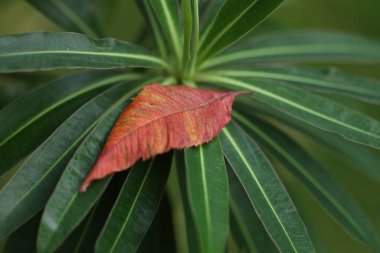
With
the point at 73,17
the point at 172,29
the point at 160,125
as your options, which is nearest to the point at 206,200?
the point at 160,125

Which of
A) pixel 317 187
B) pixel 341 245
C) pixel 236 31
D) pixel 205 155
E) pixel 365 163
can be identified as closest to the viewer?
pixel 205 155

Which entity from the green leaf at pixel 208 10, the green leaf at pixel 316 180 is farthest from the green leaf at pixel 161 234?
the green leaf at pixel 208 10

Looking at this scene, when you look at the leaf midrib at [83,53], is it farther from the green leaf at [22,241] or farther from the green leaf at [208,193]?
the green leaf at [22,241]

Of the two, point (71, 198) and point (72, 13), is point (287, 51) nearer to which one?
point (72, 13)

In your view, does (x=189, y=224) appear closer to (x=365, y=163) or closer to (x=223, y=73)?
(x=223, y=73)

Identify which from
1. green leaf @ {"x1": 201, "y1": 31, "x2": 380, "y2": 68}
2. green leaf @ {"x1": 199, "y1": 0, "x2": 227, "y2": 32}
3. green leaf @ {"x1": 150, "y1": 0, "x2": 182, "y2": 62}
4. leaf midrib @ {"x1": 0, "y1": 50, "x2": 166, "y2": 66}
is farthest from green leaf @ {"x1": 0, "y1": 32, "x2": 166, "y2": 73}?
green leaf @ {"x1": 201, "y1": 31, "x2": 380, "y2": 68}

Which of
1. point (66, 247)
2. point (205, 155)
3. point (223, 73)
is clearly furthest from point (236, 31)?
point (66, 247)

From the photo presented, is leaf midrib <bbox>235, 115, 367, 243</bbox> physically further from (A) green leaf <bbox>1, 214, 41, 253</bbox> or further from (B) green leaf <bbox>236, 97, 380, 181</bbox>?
(A) green leaf <bbox>1, 214, 41, 253</bbox>

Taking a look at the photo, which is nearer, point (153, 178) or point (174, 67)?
point (153, 178)
